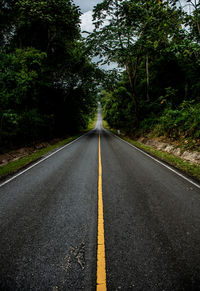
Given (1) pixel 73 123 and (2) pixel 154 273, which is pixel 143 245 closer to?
(2) pixel 154 273

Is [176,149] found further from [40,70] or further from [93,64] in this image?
[93,64]

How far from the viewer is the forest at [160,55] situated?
295 inches

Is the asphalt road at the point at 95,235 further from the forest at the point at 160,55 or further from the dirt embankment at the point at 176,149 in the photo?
the forest at the point at 160,55

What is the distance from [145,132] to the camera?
1527cm

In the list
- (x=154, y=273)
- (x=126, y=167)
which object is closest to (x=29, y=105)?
(x=126, y=167)

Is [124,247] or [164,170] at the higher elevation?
[164,170]

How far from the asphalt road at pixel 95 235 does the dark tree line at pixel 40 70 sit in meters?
7.52

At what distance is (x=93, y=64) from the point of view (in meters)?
19.5

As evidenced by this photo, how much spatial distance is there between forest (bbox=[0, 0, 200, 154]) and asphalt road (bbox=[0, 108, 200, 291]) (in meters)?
6.73

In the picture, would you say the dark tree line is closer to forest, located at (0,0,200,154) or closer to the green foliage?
forest, located at (0,0,200,154)

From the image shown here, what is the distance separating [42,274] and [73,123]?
2604 centimetres

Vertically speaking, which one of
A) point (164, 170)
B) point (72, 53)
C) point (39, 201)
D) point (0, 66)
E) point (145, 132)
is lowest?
point (39, 201)

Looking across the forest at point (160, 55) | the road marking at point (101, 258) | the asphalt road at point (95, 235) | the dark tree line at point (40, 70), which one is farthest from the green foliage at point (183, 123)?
the dark tree line at point (40, 70)

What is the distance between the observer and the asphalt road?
5.56 ft
